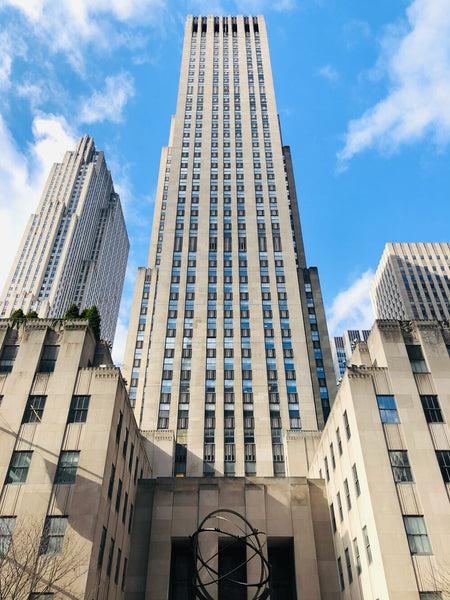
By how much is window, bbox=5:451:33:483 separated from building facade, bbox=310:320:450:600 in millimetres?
25432

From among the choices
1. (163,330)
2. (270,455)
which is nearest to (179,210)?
(163,330)

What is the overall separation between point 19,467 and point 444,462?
3223 centimetres

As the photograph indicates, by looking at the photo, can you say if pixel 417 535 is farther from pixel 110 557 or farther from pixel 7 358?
pixel 7 358

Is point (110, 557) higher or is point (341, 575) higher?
point (110, 557)

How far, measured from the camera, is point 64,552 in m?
30.9

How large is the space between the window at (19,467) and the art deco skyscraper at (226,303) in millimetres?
27172

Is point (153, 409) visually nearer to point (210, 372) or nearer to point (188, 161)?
point (210, 372)

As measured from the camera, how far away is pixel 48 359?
41.3 metres

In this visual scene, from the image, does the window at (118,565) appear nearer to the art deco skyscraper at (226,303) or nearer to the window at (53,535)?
the window at (53,535)

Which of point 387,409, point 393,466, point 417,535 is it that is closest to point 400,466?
point 393,466

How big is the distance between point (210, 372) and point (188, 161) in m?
55.3

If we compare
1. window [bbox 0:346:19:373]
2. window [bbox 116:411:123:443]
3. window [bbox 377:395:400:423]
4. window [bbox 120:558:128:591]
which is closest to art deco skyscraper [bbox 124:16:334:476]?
window [bbox 120:558:128:591]

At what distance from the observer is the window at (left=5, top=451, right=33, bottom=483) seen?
1352 inches

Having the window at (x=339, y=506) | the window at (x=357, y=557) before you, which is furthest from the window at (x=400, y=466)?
the window at (x=339, y=506)
